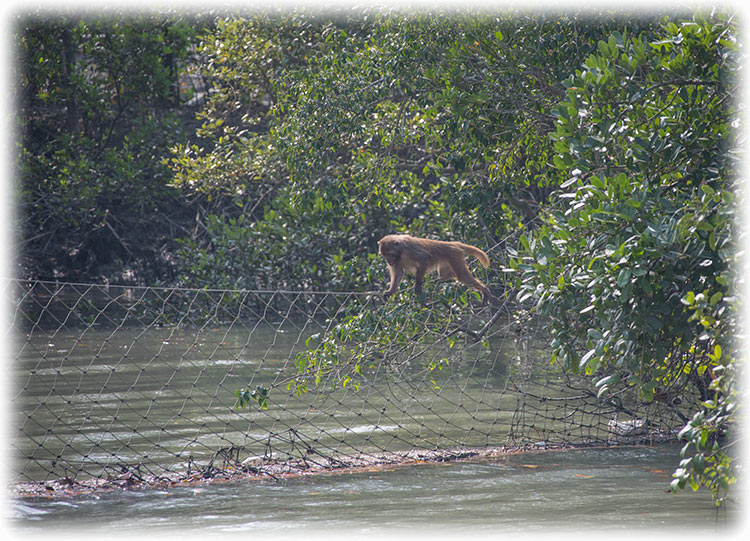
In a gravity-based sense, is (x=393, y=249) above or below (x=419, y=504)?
above

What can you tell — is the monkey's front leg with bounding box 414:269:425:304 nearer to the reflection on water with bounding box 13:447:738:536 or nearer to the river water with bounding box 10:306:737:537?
the river water with bounding box 10:306:737:537

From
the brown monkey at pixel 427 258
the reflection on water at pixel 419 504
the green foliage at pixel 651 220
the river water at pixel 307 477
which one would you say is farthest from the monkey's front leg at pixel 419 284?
the green foliage at pixel 651 220

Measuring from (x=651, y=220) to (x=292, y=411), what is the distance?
574cm

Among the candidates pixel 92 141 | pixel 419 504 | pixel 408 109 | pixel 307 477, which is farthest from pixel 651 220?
pixel 92 141

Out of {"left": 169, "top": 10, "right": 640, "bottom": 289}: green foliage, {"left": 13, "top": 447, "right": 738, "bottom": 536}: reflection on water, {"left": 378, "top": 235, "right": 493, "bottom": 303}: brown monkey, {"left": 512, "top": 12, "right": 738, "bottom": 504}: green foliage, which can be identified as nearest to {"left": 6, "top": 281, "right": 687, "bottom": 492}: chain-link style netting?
{"left": 378, "top": 235, "right": 493, "bottom": 303}: brown monkey

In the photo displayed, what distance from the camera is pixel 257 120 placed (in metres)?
13.6

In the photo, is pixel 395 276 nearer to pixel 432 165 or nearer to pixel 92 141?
pixel 432 165

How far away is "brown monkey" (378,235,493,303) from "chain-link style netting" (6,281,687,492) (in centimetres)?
31

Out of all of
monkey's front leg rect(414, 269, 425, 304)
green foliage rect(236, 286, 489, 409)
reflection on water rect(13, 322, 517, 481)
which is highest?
Answer: monkey's front leg rect(414, 269, 425, 304)

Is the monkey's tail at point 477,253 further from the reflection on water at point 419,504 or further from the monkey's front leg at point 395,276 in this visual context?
the reflection on water at point 419,504

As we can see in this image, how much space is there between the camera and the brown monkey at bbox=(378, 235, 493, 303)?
7.98 metres

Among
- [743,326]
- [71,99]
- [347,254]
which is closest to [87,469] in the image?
[743,326]

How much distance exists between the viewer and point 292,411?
9234 millimetres

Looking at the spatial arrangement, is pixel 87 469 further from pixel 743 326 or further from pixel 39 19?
pixel 39 19
